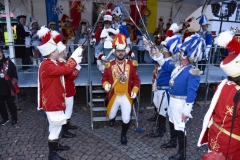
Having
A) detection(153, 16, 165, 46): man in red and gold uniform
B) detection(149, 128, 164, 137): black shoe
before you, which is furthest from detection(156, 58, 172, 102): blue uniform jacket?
detection(153, 16, 165, 46): man in red and gold uniform

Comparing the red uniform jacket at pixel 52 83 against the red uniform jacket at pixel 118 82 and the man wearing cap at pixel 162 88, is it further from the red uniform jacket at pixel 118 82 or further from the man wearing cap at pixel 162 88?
the man wearing cap at pixel 162 88

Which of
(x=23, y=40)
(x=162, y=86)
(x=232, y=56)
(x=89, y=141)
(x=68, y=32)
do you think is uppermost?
(x=68, y=32)

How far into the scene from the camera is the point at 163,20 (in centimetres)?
1026

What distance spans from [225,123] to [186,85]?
121cm

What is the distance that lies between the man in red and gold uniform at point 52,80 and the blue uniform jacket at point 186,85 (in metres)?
1.69

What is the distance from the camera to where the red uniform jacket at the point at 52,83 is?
3342mm

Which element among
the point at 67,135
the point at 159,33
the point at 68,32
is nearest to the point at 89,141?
the point at 67,135

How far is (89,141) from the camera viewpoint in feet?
15.1

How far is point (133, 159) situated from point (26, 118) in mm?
3259

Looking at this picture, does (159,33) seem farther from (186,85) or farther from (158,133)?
(186,85)

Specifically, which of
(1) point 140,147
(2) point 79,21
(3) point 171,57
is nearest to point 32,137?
(1) point 140,147

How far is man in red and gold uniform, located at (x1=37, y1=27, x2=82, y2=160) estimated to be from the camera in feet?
11.0

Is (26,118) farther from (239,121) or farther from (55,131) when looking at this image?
(239,121)

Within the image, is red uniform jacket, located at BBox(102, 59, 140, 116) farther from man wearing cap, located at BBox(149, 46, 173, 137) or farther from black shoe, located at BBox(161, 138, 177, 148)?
black shoe, located at BBox(161, 138, 177, 148)
